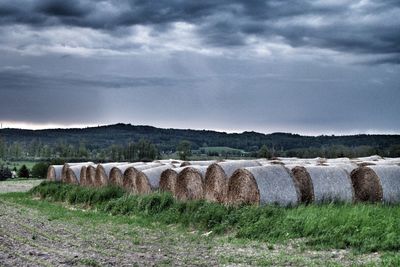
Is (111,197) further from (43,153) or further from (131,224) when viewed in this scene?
(43,153)

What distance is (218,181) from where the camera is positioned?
19266 millimetres

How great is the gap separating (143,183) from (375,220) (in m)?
12.4

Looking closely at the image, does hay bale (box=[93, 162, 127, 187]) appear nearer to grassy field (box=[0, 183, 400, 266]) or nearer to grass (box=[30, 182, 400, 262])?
grass (box=[30, 182, 400, 262])

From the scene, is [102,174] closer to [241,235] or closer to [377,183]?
[377,183]

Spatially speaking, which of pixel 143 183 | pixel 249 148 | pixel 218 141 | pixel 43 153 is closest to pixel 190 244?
pixel 143 183

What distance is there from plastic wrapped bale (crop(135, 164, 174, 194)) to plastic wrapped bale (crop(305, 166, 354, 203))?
7.65 m

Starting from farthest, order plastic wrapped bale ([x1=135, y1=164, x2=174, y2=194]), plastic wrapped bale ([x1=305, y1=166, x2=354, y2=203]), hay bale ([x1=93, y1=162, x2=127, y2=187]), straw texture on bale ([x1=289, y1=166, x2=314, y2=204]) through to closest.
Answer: hay bale ([x1=93, y1=162, x2=127, y2=187]) < plastic wrapped bale ([x1=135, y1=164, x2=174, y2=194]) < straw texture on bale ([x1=289, y1=166, x2=314, y2=204]) < plastic wrapped bale ([x1=305, y1=166, x2=354, y2=203])

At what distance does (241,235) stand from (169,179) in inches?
326

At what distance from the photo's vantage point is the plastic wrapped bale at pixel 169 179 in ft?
72.1

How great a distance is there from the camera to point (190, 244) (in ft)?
45.0

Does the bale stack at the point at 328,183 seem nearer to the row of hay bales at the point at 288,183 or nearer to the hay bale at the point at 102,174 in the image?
the row of hay bales at the point at 288,183

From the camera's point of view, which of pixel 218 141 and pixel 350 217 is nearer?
pixel 350 217

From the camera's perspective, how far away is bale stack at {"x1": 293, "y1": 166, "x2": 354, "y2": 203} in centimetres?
1731

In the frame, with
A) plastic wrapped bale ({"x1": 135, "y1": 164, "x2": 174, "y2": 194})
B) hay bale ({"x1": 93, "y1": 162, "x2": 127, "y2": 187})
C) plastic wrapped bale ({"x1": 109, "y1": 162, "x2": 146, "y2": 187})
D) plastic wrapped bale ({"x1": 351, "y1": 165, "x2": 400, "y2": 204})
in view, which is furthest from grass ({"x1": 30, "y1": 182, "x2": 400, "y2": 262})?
hay bale ({"x1": 93, "y1": 162, "x2": 127, "y2": 187})
